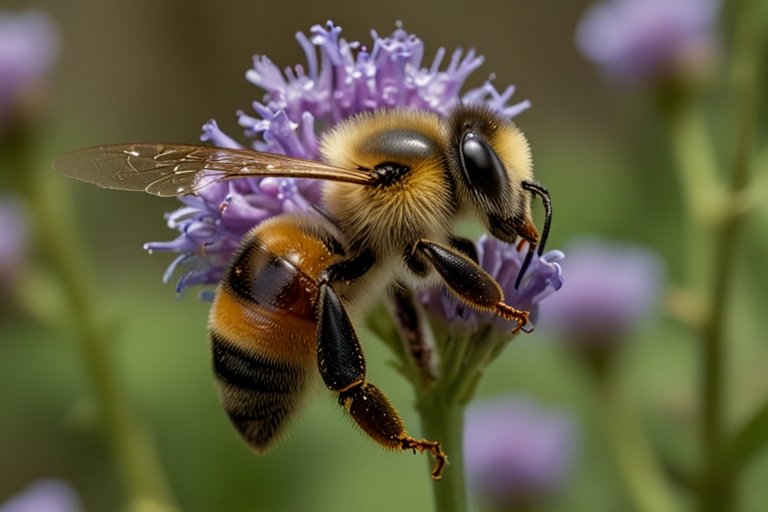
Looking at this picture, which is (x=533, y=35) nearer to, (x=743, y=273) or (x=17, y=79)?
(x=743, y=273)

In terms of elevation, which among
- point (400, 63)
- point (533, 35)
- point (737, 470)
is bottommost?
point (737, 470)

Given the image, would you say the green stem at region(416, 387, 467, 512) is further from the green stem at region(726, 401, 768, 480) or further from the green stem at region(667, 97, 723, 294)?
the green stem at region(667, 97, 723, 294)

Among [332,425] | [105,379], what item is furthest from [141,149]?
[332,425]

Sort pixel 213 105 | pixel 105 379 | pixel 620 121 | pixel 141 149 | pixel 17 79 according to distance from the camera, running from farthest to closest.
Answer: pixel 213 105, pixel 620 121, pixel 17 79, pixel 105 379, pixel 141 149

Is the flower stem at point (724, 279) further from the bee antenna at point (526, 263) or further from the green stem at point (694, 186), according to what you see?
the bee antenna at point (526, 263)

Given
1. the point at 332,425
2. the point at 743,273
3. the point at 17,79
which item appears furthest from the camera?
the point at 332,425

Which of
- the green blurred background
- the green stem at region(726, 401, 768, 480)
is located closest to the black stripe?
the green stem at region(726, 401, 768, 480)

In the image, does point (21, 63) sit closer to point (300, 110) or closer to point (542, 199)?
point (300, 110)
